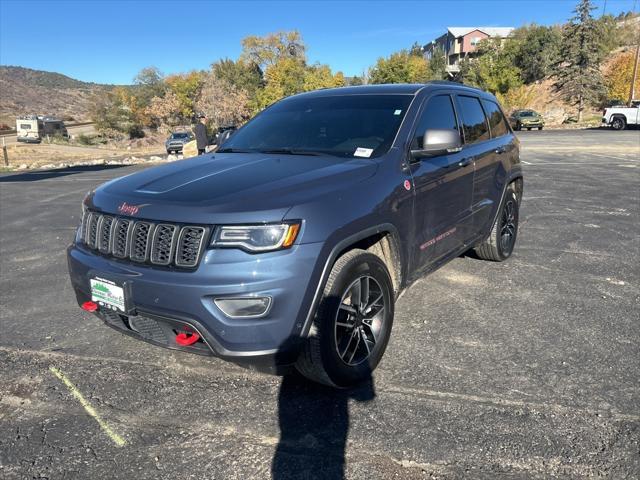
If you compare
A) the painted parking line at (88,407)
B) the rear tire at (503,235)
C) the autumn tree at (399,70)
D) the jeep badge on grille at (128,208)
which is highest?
the autumn tree at (399,70)

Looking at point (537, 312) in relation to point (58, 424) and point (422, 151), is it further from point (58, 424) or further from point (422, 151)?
point (58, 424)

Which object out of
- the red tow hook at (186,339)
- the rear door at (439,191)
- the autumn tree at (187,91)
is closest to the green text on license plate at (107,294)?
the red tow hook at (186,339)

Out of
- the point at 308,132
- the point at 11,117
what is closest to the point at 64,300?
the point at 308,132

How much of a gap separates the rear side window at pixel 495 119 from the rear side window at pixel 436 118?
3.39 feet

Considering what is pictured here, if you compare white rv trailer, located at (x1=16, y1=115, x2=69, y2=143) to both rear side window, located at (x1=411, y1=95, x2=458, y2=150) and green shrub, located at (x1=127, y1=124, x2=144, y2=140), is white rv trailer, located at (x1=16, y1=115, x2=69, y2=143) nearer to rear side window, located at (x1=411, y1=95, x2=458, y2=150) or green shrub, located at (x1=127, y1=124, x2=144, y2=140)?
green shrub, located at (x1=127, y1=124, x2=144, y2=140)

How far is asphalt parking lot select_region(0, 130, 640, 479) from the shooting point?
2.42 metres

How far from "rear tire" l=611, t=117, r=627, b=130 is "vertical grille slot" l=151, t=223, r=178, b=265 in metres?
38.0

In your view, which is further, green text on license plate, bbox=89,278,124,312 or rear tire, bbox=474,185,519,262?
rear tire, bbox=474,185,519,262

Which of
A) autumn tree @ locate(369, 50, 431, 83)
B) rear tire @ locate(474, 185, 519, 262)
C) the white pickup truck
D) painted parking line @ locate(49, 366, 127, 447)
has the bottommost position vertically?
painted parking line @ locate(49, 366, 127, 447)

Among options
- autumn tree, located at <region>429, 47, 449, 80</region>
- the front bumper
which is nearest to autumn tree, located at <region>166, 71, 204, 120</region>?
autumn tree, located at <region>429, 47, 449, 80</region>

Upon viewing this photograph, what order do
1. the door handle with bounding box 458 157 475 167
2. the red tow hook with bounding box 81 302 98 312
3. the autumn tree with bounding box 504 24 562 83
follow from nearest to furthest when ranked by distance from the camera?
the red tow hook with bounding box 81 302 98 312
the door handle with bounding box 458 157 475 167
the autumn tree with bounding box 504 24 562 83

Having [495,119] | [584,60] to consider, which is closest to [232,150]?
[495,119]

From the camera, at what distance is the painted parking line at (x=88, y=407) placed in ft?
8.57

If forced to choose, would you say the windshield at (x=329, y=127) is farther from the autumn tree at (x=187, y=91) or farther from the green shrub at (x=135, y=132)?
the green shrub at (x=135, y=132)
